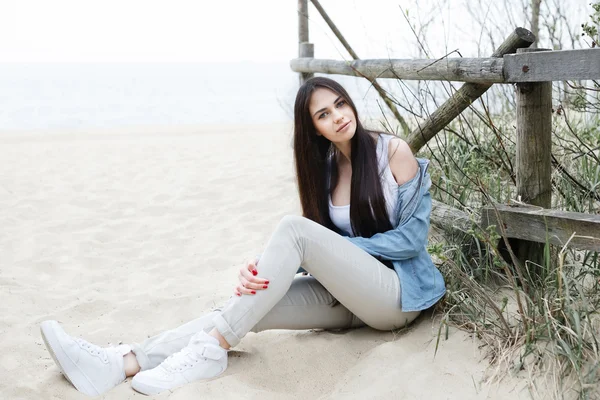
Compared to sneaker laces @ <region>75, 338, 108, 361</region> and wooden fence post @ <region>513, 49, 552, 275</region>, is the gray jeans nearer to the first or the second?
sneaker laces @ <region>75, 338, 108, 361</region>

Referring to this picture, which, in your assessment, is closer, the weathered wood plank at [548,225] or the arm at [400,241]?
the weathered wood plank at [548,225]

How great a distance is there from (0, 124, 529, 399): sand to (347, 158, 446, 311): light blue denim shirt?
0.14 meters

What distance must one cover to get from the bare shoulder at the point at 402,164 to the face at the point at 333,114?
0.20 meters

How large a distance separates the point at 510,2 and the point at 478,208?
8.67ft

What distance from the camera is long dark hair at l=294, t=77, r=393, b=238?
2.57 meters

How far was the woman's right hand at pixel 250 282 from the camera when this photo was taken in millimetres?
2340

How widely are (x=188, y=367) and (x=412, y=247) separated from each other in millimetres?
964

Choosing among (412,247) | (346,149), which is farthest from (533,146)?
(346,149)

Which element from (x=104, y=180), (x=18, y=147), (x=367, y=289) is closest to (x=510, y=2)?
(x=367, y=289)

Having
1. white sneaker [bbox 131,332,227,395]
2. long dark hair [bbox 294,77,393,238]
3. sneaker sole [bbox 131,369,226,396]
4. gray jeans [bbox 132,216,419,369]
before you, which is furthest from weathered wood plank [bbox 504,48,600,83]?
sneaker sole [bbox 131,369,226,396]

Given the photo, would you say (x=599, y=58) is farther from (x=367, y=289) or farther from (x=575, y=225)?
(x=367, y=289)

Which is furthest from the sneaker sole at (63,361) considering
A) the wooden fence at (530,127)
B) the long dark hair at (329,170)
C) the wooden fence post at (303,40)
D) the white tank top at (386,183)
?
the wooden fence post at (303,40)

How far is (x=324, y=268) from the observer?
7.88 ft

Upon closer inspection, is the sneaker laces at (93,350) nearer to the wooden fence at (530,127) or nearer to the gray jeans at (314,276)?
the gray jeans at (314,276)
